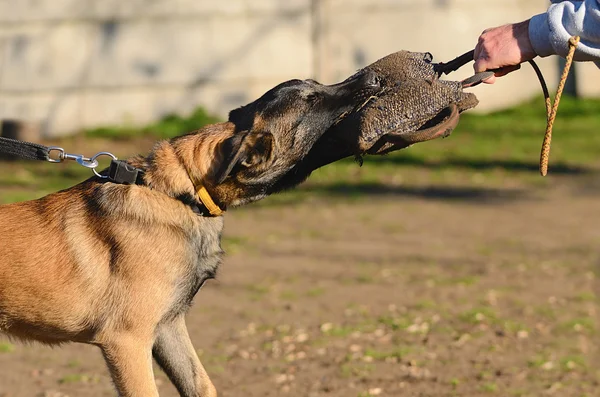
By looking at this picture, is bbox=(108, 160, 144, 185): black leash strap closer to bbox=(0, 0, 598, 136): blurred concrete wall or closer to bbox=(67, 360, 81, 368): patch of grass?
bbox=(67, 360, 81, 368): patch of grass

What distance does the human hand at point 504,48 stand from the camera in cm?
423

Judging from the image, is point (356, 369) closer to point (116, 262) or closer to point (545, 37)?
point (116, 262)

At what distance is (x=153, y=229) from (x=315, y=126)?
927 millimetres

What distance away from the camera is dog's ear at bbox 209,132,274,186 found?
4508mm

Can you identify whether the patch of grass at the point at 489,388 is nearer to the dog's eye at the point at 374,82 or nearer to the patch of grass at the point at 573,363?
the patch of grass at the point at 573,363

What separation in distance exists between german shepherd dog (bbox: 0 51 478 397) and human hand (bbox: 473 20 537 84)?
14.6 inches

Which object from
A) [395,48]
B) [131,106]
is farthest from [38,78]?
[395,48]

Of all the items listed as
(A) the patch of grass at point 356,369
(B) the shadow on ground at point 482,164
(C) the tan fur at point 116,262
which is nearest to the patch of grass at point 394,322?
(A) the patch of grass at point 356,369

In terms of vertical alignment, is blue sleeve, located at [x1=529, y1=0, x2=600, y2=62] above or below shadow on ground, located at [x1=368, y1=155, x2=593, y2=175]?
above

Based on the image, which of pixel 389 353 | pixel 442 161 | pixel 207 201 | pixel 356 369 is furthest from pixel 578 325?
pixel 442 161

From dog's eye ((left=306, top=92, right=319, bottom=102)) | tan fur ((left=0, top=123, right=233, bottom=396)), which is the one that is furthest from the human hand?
tan fur ((left=0, top=123, right=233, bottom=396))

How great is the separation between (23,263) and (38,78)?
920 centimetres

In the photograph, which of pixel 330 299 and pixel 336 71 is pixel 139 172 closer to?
pixel 330 299

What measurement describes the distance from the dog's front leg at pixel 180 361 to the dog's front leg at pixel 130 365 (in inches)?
13.9
